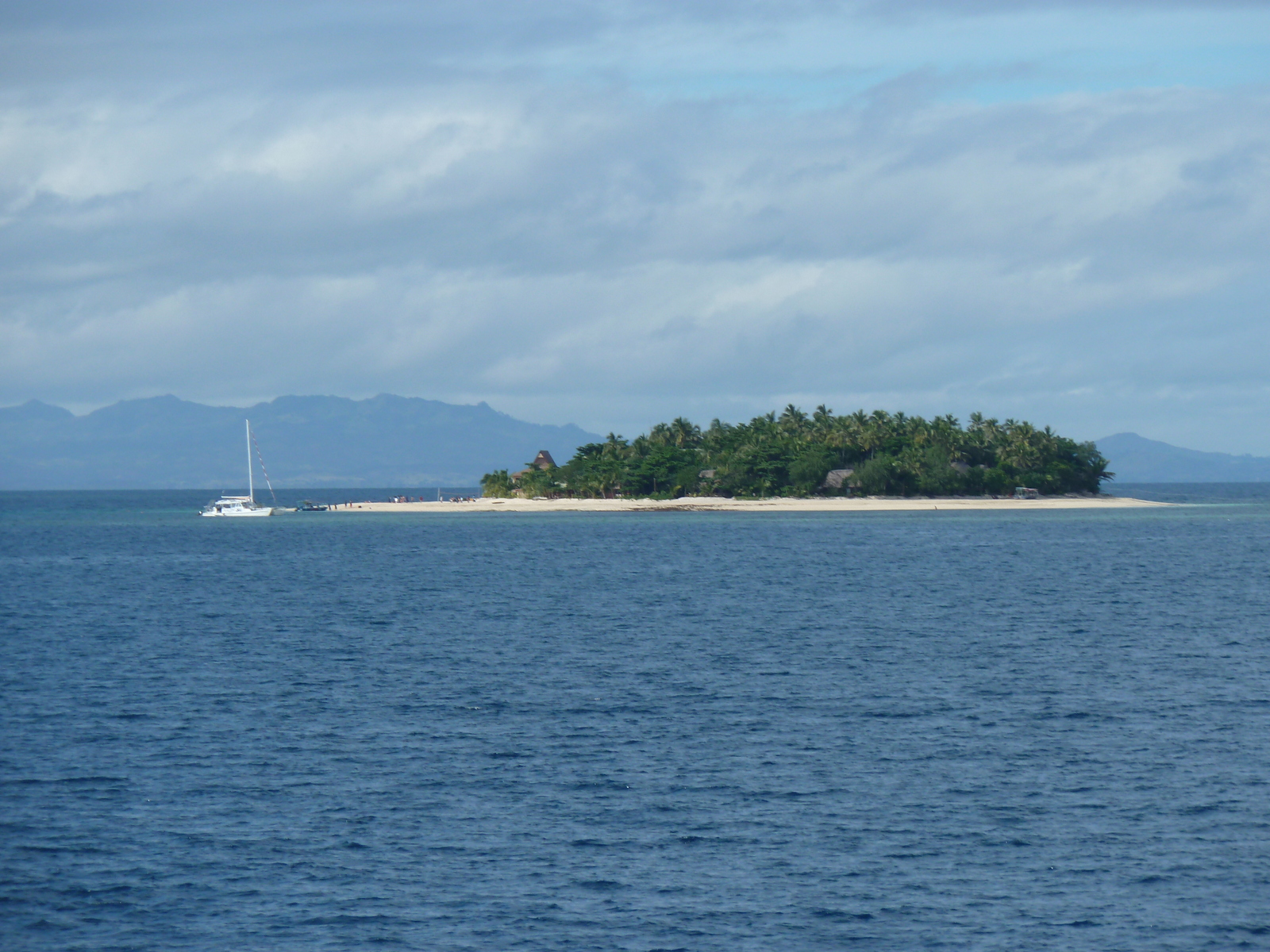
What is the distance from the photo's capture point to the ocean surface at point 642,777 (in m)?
21.5

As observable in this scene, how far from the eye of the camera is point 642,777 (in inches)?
1174

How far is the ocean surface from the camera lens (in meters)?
21.5

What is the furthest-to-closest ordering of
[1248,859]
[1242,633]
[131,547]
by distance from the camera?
[131,547]
[1242,633]
[1248,859]

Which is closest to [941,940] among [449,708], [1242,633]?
[449,708]

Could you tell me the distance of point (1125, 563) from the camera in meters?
97.2

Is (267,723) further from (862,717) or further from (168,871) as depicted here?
(862,717)

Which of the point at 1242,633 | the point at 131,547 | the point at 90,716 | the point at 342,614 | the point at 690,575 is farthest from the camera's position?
the point at 131,547

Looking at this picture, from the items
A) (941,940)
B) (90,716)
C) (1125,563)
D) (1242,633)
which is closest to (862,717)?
(941,940)

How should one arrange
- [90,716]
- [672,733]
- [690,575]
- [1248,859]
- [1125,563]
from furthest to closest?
[1125,563], [690,575], [90,716], [672,733], [1248,859]

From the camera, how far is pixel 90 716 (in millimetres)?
38188

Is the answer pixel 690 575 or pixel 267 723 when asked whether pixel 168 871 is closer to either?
pixel 267 723

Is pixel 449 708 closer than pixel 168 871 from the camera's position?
No

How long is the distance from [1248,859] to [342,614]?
51.8m

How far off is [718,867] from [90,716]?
23.3 meters
